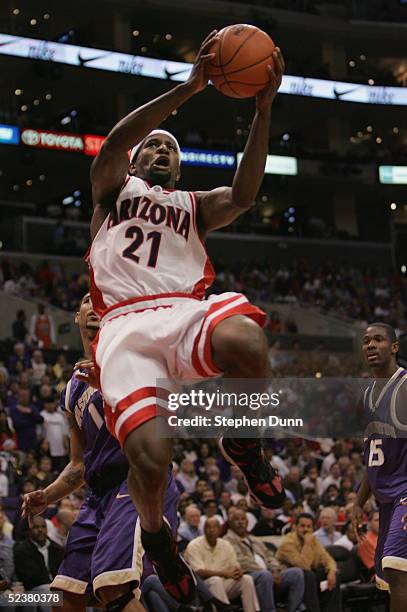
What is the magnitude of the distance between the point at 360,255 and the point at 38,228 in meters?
12.5

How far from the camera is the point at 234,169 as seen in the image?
106 ft

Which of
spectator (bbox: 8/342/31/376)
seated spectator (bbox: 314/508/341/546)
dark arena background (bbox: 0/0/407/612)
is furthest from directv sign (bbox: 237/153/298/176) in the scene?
seated spectator (bbox: 314/508/341/546)

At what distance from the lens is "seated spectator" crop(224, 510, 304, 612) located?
10398mm

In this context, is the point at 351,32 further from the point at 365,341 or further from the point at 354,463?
the point at 365,341

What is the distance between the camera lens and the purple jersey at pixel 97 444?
236 inches

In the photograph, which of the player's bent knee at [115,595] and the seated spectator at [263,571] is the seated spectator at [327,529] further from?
the player's bent knee at [115,595]

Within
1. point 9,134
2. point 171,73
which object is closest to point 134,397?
point 9,134

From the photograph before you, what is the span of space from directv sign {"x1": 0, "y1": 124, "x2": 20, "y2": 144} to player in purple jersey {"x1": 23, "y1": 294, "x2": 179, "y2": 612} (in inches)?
893

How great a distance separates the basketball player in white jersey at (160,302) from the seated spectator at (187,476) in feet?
27.1

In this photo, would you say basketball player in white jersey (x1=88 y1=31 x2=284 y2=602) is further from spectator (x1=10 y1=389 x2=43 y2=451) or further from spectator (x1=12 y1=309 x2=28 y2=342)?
spectator (x1=12 y1=309 x2=28 y2=342)

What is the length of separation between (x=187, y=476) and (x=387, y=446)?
6.84m

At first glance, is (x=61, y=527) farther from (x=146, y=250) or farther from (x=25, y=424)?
(x=146, y=250)

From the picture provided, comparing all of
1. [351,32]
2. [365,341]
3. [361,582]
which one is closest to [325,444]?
[361,582]

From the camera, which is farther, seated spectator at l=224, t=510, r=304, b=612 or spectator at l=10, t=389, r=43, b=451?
spectator at l=10, t=389, r=43, b=451
